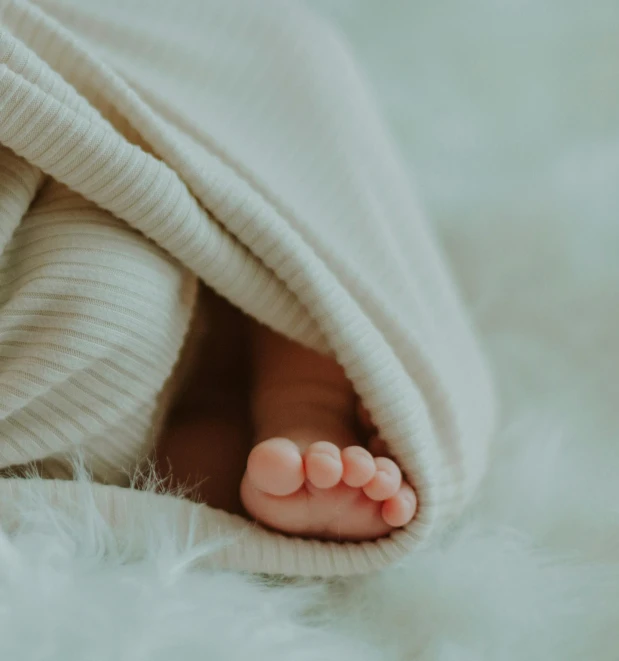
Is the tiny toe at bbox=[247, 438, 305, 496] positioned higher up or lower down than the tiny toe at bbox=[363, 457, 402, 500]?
lower down

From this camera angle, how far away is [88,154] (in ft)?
1.43

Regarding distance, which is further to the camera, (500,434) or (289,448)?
(500,434)

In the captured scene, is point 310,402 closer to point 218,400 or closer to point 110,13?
point 218,400

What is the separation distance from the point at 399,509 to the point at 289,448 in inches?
3.0

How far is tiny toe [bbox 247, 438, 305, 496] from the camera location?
17.2 inches

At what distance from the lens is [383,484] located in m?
0.45

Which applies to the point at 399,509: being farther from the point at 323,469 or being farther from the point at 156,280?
the point at 156,280

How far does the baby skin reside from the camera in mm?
442

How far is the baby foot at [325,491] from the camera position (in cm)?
44

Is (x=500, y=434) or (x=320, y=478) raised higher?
(x=500, y=434)

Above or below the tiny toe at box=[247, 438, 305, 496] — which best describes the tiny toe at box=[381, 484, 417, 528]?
above

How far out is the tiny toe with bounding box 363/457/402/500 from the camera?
0.45 metres

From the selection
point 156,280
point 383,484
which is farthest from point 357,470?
point 156,280

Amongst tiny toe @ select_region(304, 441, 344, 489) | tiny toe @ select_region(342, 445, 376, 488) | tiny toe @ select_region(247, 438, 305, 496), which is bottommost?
tiny toe @ select_region(247, 438, 305, 496)
